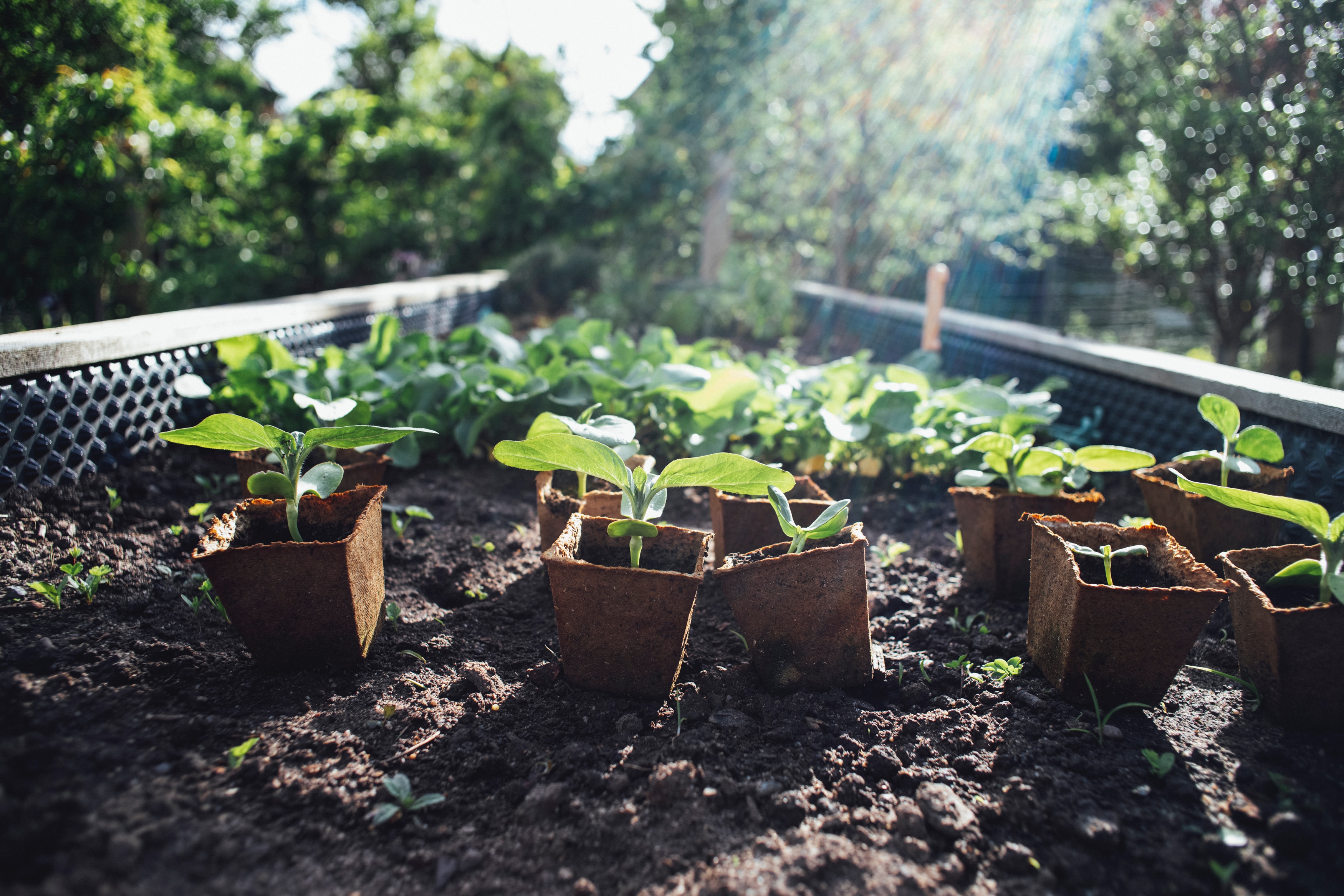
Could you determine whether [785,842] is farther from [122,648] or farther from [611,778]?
[122,648]

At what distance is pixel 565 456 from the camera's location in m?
1.03

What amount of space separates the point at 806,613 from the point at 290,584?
81 cm

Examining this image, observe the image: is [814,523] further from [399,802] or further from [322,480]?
[322,480]

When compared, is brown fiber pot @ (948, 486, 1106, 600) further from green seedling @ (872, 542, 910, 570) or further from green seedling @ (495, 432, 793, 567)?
green seedling @ (495, 432, 793, 567)

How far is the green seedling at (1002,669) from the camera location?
118cm

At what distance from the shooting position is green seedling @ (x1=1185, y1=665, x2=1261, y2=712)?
105cm

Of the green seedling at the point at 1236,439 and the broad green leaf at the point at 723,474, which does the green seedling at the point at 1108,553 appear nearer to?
the green seedling at the point at 1236,439

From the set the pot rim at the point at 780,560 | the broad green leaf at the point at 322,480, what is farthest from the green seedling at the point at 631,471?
the broad green leaf at the point at 322,480

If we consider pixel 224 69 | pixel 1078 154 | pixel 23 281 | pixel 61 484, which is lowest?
pixel 61 484

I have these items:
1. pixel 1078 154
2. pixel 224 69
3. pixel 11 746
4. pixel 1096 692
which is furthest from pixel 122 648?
pixel 224 69

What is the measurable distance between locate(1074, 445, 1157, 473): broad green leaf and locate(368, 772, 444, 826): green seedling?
4.19ft

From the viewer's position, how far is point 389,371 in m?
2.04

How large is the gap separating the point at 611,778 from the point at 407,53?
16.8 metres

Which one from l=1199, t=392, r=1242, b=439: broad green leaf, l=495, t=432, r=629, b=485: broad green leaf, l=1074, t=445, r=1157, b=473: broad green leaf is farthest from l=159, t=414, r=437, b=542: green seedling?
l=1199, t=392, r=1242, b=439: broad green leaf
